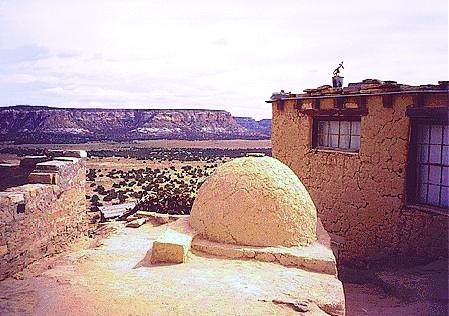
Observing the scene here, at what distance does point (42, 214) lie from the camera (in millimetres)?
7949

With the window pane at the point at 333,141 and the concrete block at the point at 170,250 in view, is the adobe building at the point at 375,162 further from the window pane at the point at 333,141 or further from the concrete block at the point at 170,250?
the concrete block at the point at 170,250

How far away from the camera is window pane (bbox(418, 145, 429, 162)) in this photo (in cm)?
839


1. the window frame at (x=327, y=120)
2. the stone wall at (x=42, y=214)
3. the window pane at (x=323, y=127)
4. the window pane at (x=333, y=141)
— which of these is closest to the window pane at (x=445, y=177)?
the window frame at (x=327, y=120)

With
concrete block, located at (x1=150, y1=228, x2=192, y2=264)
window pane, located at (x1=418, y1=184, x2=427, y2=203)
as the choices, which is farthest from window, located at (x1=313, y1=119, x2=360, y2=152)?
→ concrete block, located at (x1=150, y1=228, x2=192, y2=264)

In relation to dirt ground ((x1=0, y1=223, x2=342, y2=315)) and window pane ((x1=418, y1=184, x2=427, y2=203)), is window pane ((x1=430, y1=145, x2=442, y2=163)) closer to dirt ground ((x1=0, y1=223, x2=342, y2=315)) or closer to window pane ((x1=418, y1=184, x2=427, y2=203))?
window pane ((x1=418, y1=184, x2=427, y2=203))

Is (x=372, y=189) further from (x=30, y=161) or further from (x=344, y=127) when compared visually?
(x=30, y=161)

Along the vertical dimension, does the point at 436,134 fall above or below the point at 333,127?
below

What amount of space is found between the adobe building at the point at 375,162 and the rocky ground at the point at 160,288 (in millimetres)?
1550

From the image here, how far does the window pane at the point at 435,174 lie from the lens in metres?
8.30

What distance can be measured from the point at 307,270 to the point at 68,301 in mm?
3113

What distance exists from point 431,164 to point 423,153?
25 cm

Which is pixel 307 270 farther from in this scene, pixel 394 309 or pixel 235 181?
pixel 394 309

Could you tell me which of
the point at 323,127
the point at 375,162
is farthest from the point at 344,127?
the point at 375,162

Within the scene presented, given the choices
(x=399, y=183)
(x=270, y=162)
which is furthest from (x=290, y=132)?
(x=270, y=162)
